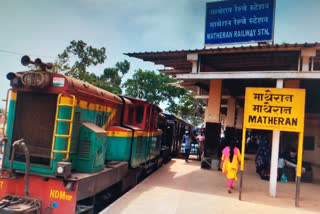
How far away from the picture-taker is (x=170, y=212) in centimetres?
550

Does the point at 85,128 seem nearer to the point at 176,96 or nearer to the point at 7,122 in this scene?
the point at 7,122

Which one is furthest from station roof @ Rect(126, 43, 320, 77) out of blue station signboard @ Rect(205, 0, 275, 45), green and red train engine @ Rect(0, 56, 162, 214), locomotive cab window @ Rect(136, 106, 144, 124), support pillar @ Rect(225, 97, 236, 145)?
green and red train engine @ Rect(0, 56, 162, 214)

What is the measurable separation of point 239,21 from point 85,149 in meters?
7.56

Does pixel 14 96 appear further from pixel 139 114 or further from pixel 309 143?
pixel 309 143

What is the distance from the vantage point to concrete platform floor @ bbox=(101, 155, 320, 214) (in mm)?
5762

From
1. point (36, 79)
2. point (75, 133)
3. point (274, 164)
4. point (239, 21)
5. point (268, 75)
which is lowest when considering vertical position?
point (274, 164)

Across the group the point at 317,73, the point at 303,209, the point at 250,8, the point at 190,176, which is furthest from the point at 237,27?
the point at 303,209

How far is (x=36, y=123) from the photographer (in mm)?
4879

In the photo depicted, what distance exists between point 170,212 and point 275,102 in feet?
13.5

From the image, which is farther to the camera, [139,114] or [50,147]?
[139,114]

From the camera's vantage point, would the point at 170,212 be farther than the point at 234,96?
No

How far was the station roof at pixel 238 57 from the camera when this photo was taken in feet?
25.9

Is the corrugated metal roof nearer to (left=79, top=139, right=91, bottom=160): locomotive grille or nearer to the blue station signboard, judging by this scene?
the blue station signboard

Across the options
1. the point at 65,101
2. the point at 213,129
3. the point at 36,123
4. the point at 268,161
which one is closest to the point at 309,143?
the point at 268,161
